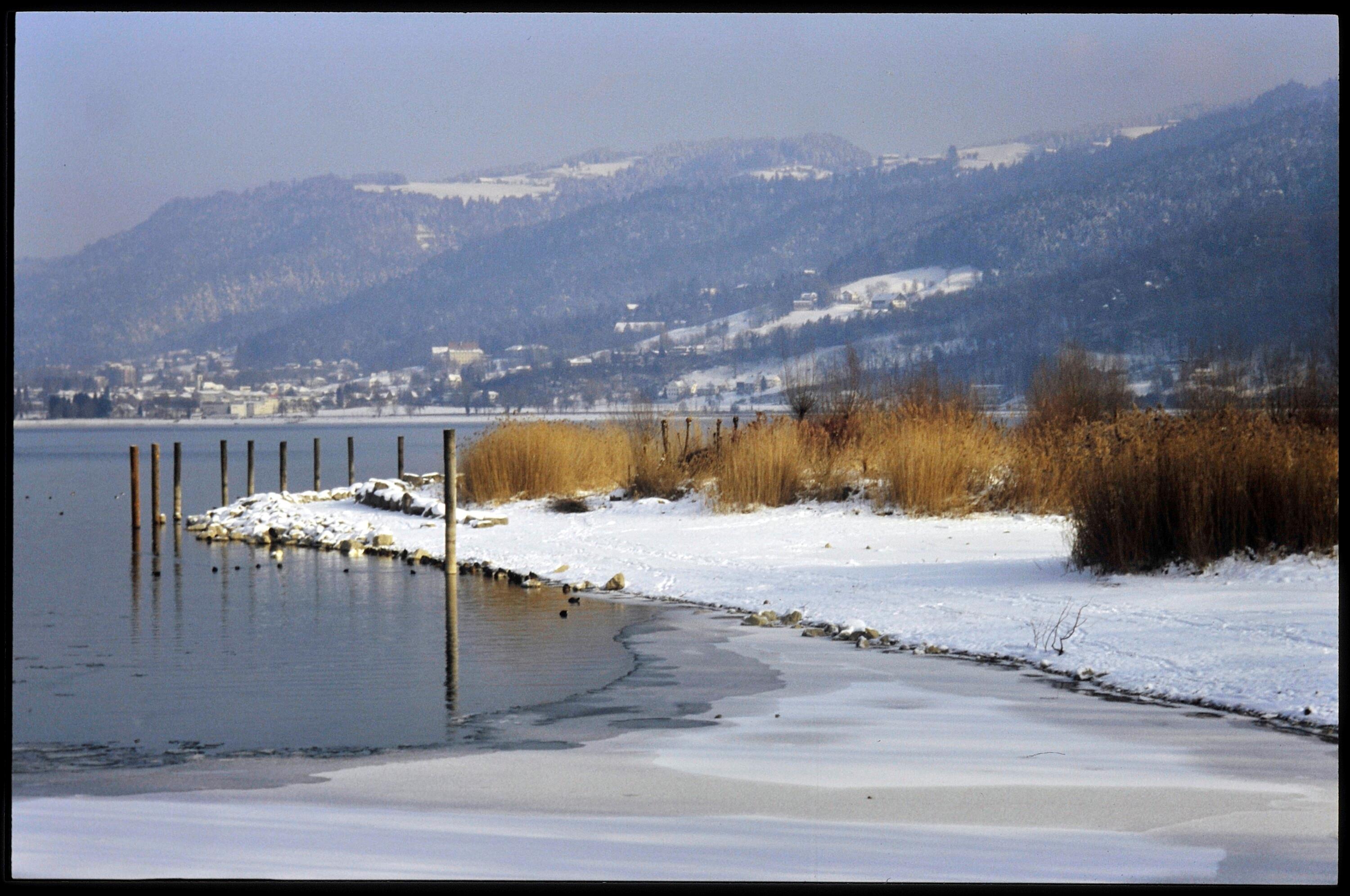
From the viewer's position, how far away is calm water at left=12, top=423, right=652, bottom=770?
354 inches

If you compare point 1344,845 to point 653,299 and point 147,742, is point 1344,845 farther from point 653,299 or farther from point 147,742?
point 653,299

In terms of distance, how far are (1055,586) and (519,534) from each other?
10186mm

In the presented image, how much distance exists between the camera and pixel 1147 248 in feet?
394

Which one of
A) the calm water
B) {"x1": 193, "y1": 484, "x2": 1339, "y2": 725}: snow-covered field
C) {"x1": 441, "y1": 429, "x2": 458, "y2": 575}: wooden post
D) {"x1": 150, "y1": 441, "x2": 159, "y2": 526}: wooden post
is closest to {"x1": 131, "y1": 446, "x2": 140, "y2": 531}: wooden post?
{"x1": 150, "y1": 441, "x2": 159, "y2": 526}: wooden post

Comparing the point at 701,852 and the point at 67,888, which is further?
the point at 701,852

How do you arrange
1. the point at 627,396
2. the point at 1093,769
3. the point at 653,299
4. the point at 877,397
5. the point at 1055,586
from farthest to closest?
the point at 653,299
the point at 627,396
the point at 877,397
the point at 1055,586
the point at 1093,769

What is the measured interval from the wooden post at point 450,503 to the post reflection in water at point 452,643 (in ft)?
0.14

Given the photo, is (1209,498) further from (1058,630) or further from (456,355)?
(456,355)

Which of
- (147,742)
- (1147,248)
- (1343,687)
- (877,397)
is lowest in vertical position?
(147,742)

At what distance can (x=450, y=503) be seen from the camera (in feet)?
59.7

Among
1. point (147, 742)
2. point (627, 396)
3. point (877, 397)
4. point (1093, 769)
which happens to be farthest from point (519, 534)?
point (627, 396)

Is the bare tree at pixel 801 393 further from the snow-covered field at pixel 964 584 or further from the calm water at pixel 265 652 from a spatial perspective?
the calm water at pixel 265 652

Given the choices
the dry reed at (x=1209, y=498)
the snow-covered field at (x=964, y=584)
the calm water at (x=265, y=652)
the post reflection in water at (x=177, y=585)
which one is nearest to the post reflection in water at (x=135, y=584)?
the calm water at (x=265, y=652)

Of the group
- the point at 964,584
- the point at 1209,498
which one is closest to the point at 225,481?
the point at 964,584
